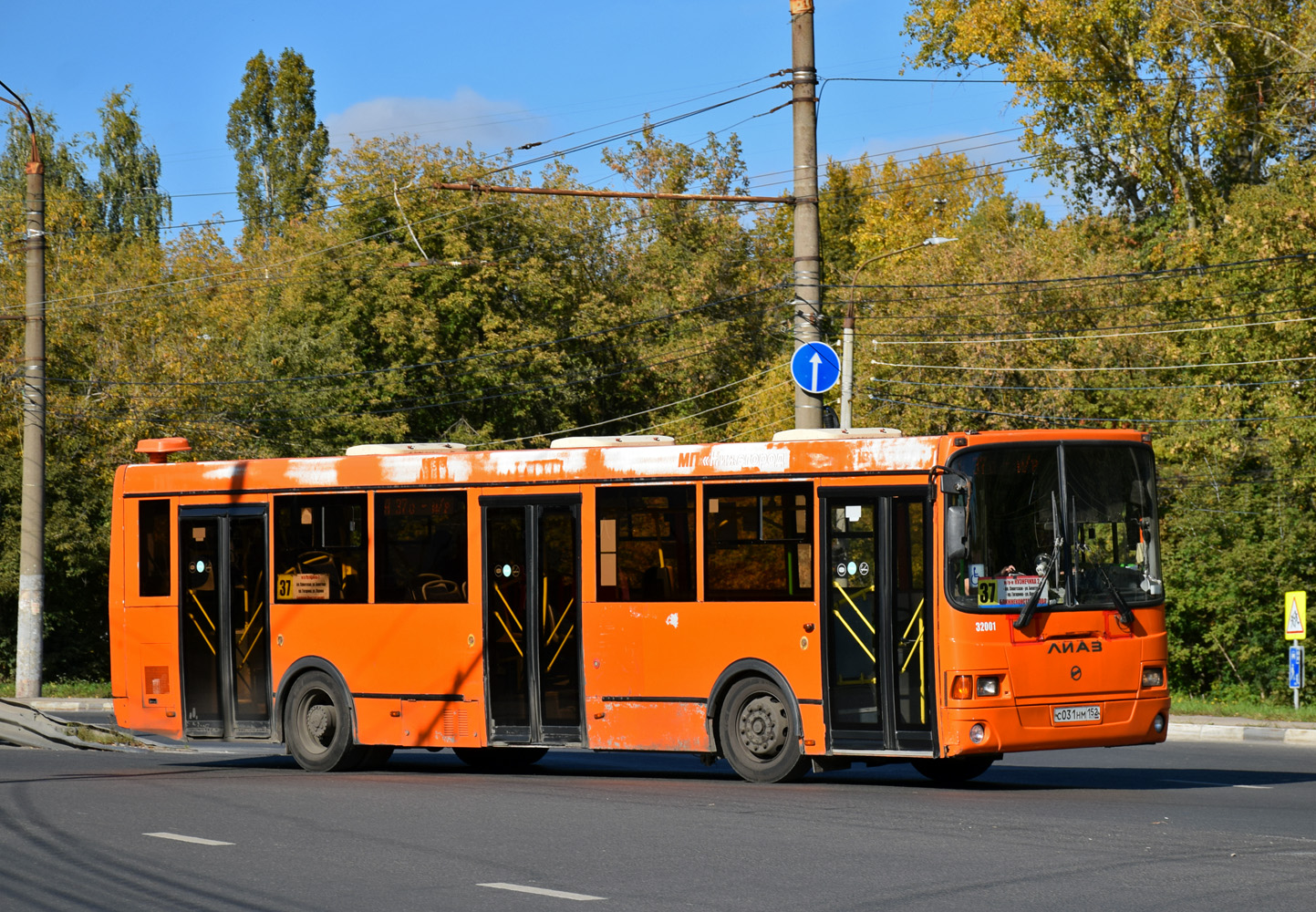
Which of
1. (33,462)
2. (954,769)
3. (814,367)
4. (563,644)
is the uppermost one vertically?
(814,367)

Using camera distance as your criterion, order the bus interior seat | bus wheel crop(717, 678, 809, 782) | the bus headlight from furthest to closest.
Result: the bus interior seat < bus wheel crop(717, 678, 809, 782) < the bus headlight

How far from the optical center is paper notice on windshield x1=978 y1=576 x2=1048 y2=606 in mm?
13469

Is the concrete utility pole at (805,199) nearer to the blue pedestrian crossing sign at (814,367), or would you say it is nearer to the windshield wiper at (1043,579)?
the blue pedestrian crossing sign at (814,367)

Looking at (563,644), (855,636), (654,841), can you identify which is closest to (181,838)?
(654,841)

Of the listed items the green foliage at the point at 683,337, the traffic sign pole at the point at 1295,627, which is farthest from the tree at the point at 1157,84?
the traffic sign pole at the point at 1295,627

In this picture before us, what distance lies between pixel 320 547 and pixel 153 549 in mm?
2129

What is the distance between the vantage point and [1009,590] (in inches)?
533

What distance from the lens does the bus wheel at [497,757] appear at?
1758 cm

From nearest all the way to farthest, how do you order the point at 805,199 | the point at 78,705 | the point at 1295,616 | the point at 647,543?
the point at 647,543, the point at 805,199, the point at 1295,616, the point at 78,705

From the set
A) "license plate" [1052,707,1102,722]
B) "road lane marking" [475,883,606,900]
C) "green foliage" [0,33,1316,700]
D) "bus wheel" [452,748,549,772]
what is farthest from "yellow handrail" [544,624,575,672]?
"green foliage" [0,33,1316,700]

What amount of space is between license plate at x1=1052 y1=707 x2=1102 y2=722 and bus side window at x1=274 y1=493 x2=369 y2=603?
6778 mm

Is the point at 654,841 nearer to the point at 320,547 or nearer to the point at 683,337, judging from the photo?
the point at 320,547

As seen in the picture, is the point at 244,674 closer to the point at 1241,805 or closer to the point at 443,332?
the point at 1241,805

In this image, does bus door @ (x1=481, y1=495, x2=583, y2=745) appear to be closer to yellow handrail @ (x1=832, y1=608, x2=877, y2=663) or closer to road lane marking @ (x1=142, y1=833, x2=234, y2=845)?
yellow handrail @ (x1=832, y1=608, x2=877, y2=663)
